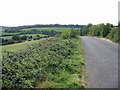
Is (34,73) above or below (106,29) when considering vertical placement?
above

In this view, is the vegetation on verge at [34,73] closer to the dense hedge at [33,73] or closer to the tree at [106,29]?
the dense hedge at [33,73]

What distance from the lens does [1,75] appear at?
10.1 metres

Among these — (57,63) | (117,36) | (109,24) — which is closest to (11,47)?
(57,63)

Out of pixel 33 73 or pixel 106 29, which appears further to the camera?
pixel 106 29

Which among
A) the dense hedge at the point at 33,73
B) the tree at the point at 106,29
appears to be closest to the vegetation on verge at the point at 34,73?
the dense hedge at the point at 33,73

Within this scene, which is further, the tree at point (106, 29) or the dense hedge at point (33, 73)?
the tree at point (106, 29)

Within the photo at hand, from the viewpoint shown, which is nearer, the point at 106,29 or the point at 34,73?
the point at 34,73

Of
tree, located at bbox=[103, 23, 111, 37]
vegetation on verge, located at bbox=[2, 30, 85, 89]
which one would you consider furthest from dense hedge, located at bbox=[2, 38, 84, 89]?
tree, located at bbox=[103, 23, 111, 37]

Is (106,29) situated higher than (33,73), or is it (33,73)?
(33,73)

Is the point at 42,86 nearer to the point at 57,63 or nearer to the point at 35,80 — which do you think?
the point at 35,80

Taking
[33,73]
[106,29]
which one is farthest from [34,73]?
[106,29]

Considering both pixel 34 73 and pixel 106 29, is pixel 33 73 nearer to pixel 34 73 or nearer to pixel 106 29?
pixel 34 73

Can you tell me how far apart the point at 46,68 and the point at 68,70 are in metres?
1.79

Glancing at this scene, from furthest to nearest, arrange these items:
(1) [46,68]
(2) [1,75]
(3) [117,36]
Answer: (3) [117,36] → (1) [46,68] → (2) [1,75]
